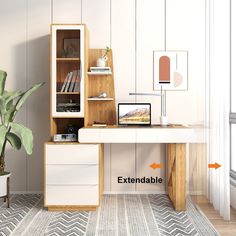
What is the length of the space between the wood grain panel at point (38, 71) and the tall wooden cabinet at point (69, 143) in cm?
36

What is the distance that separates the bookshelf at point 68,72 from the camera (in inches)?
153

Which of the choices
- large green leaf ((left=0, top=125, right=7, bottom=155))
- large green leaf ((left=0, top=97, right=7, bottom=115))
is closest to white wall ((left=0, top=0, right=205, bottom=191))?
large green leaf ((left=0, top=97, right=7, bottom=115))

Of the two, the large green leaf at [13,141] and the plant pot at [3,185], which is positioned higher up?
the large green leaf at [13,141]

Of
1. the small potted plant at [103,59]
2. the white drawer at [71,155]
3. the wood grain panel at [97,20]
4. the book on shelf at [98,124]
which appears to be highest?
the wood grain panel at [97,20]

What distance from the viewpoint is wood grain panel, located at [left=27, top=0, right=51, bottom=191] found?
4355 mm

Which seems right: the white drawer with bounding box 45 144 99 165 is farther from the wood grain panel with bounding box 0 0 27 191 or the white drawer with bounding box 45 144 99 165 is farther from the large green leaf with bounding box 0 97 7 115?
the wood grain panel with bounding box 0 0 27 191

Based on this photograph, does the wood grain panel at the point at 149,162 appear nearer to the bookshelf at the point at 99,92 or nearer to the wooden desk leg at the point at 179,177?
the bookshelf at the point at 99,92

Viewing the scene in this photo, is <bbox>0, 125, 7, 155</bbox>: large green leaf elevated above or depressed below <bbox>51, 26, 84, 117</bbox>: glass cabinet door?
below

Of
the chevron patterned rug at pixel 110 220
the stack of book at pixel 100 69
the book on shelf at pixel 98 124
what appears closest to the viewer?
the chevron patterned rug at pixel 110 220

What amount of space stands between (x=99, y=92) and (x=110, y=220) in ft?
4.94

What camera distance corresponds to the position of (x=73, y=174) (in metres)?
3.69

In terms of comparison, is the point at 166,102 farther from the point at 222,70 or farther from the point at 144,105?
the point at 222,70

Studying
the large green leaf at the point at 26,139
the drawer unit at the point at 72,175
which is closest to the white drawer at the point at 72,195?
the drawer unit at the point at 72,175

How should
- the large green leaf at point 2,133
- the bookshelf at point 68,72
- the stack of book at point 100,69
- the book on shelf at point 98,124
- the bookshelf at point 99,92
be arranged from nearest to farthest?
1. the large green leaf at point 2,133
2. the bookshelf at point 68,72
3. the book on shelf at point 98,124
4. the stack of book at point 100,69
5. the bookshelf at point 99,92
